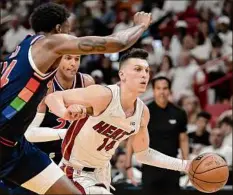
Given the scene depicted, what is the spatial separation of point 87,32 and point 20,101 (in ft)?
34.6

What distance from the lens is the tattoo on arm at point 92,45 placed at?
4792 millimetres

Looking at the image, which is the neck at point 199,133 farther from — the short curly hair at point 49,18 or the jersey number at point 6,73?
the jersey number at point 6,73

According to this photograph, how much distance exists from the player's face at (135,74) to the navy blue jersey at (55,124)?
0.94 m

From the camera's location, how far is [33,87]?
193 inches

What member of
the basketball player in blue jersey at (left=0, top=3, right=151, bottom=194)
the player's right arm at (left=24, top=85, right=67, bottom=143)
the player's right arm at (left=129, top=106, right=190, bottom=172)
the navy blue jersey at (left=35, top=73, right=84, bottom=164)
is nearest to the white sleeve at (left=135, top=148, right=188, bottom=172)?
the player's right arm at (left=129, top=106, right=190, bottom=172)

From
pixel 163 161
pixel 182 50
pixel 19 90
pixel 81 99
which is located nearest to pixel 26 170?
pixel 19 90

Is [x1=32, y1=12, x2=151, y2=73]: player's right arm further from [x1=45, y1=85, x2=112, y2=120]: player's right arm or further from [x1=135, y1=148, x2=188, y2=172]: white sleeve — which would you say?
[x1=135, y1=148, x2=188, y2=172]: white sleeve

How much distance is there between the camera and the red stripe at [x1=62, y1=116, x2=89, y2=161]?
5.86 m

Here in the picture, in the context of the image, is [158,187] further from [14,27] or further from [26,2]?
[26,2]

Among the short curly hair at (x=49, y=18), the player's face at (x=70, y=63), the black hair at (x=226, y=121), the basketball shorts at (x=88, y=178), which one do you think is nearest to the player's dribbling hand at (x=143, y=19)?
the short curly hair at (x=49, y=18)

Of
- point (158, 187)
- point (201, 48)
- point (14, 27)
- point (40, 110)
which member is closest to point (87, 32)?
point (14, 27)

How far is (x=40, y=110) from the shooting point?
21.9 ft

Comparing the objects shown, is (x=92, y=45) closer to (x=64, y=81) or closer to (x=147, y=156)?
(x=147, y=156)

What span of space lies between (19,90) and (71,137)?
3.58 ft
